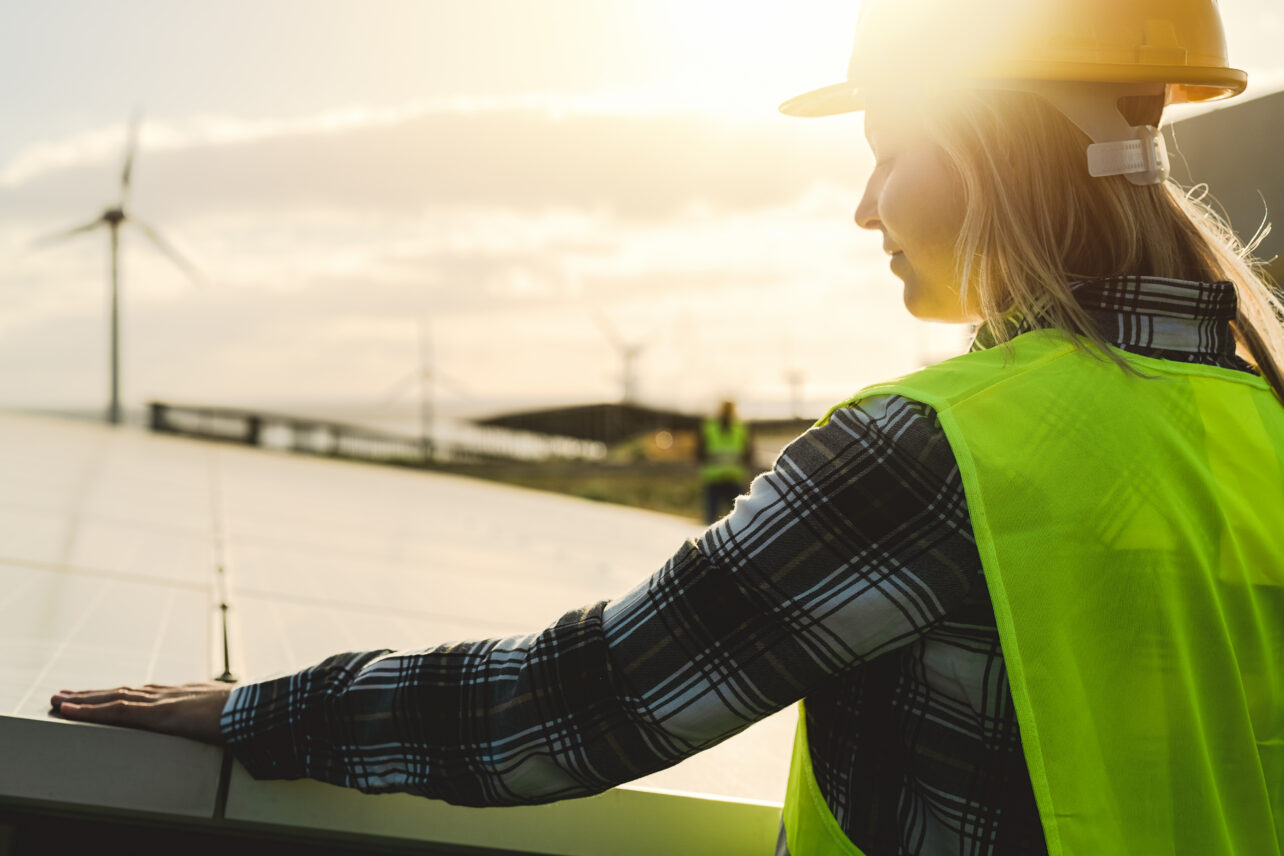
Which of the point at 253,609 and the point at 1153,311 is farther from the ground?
the point at 1153,311

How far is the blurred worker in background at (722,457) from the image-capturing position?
11867mm

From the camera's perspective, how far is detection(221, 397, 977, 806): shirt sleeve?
790mm

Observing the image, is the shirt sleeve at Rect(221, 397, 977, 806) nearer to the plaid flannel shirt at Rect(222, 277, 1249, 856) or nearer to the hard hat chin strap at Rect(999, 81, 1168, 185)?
the plaid flannel shirt at Rect(222, 277, 1249, 856)

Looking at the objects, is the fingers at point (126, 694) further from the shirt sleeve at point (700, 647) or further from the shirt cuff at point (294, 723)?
the shirt sleeve at point (700, 647)

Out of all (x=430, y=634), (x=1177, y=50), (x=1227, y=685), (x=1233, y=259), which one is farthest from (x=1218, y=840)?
(x=430, y=634)

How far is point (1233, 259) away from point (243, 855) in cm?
131

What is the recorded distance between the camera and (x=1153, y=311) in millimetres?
914

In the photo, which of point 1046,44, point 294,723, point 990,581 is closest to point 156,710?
point 294,723

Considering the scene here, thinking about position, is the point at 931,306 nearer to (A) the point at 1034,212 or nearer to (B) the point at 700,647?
(A) the point at 1034,212

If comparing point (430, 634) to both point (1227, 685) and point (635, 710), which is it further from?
point (1227, 685)

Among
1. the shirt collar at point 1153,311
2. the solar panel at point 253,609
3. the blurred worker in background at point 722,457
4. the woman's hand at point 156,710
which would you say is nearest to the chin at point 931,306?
the shirt collar at point 1153,311

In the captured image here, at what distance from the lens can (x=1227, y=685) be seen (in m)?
0.81

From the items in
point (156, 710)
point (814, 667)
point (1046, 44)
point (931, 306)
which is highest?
point (1046, 44)

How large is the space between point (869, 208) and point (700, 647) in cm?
55
